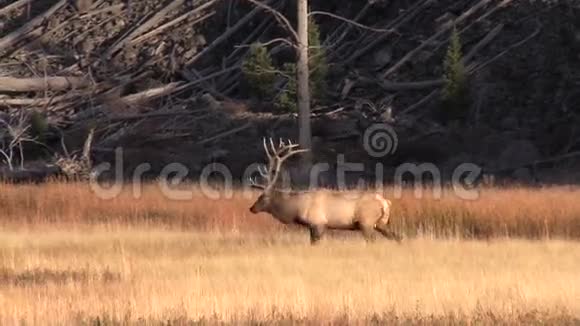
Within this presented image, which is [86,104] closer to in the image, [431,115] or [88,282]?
[431,115]

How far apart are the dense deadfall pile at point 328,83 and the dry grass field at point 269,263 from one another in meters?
8.12

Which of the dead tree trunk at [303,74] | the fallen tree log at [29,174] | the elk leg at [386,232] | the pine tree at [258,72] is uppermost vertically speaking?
the pine tree at [258,72]

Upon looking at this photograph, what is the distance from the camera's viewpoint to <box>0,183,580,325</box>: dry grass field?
10.7 meters

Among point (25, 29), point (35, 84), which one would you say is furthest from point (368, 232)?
point (25, 29)

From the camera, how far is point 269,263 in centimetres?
1438

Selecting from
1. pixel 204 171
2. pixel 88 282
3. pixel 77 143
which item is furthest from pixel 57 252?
pixel 77 143

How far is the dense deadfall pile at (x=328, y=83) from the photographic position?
29531 millimetres

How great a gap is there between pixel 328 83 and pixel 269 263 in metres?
19.4

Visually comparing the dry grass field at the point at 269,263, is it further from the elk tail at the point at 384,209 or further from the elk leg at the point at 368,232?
the elk tail at the point at 384,209

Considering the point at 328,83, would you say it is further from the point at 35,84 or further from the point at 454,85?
the point at 35,84

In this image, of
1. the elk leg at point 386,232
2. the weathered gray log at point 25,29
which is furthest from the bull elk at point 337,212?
the weathered gray log at point 25,29

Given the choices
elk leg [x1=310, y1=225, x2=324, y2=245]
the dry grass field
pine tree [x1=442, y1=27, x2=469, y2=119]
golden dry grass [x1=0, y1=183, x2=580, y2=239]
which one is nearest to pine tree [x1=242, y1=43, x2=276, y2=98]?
pine tree [x1=442, y1=27, x2=469, y2=119]

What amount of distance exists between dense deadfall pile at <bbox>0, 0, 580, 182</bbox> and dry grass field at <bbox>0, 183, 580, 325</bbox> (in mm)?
8119

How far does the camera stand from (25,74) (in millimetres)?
37094
